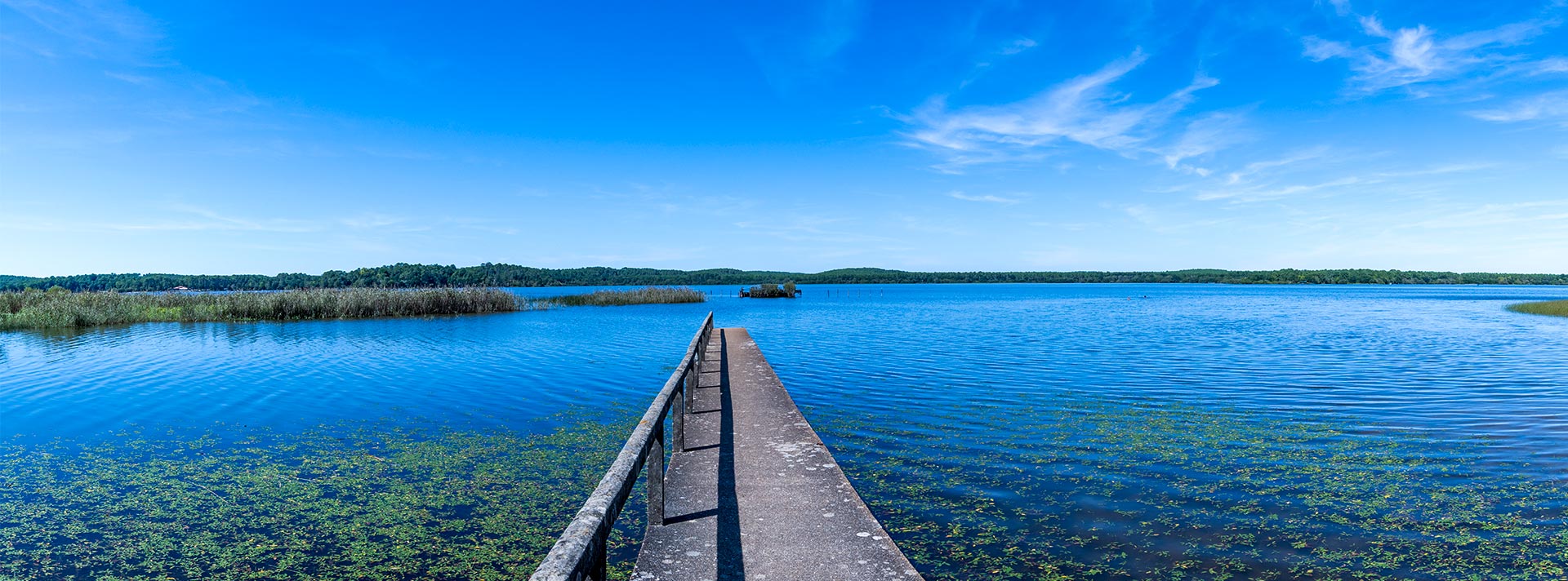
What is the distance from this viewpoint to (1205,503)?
7488 mm

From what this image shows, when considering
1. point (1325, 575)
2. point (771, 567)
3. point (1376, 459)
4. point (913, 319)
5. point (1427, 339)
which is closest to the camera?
point (771, 567)

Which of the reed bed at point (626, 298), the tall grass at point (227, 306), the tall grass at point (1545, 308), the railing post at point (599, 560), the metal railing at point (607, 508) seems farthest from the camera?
the reed bed at point (626, 298)

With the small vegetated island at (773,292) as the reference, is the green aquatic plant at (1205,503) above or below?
below

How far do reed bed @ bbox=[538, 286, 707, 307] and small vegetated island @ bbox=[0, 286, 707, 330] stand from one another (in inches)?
509

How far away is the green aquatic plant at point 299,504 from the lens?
248 inches

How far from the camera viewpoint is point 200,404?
14.2m

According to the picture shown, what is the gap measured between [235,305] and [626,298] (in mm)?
31817

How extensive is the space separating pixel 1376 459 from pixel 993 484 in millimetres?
5098

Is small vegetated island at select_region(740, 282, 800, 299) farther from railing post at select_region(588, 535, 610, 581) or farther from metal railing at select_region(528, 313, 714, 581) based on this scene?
railing post at select_region(588, 535, 610, 581)

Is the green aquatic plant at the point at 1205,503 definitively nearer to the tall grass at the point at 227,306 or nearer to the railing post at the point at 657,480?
the railing post at the point at 657,480

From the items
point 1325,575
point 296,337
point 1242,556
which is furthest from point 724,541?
point 296,337

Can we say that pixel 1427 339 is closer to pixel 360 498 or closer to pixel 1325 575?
pixel 1325 575

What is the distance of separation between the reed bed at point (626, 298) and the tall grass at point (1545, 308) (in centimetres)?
6173

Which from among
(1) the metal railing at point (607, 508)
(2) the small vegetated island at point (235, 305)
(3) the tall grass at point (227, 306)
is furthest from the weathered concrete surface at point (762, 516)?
(2) the small vegetated island at point (235, 305)
